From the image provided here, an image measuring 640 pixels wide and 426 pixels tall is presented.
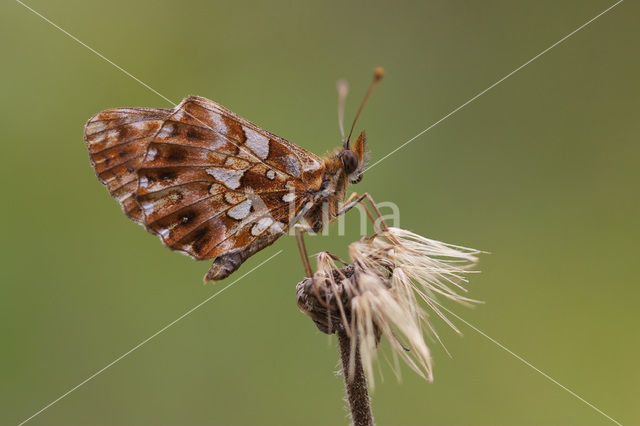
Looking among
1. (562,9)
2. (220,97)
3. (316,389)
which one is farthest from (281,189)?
(562,9)

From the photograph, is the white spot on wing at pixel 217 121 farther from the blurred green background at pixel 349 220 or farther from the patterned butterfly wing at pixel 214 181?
the blurred green background at pixel 349 220

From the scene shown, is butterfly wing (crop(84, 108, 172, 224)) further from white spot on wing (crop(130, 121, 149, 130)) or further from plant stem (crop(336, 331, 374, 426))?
plant stem (crop(336, 331, 374, 426))

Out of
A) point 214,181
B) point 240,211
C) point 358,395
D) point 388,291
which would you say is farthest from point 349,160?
point 358,395

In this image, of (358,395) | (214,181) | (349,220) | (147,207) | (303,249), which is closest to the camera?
(358,395)

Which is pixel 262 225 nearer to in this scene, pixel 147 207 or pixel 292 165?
pixel 292 165

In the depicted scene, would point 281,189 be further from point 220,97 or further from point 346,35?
point 346,35

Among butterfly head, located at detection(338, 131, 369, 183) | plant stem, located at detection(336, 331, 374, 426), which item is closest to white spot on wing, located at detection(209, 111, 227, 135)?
butterfly head, located at detection(338, 131, 369, 183)

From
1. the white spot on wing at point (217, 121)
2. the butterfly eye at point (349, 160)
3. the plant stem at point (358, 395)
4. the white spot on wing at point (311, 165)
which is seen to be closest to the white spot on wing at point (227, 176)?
the white spot on wing at point (217, 121)
